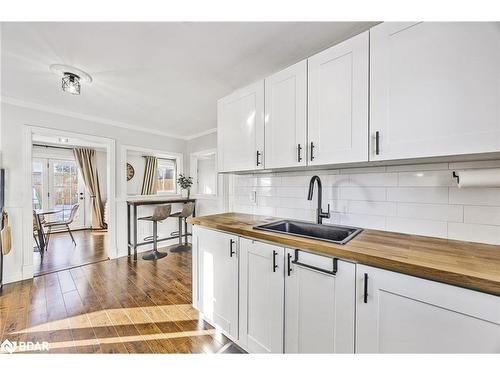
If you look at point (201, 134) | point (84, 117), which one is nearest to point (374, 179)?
point (201, 134)

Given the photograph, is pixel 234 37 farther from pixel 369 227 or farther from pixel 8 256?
pixel 8 256

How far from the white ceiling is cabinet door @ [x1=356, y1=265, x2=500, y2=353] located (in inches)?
63.3

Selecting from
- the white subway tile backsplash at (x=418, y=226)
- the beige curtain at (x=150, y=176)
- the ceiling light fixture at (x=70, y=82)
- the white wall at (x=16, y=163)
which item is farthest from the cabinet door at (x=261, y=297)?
the beige curtain at (x=150, y=176)

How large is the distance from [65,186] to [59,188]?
14 centimetres

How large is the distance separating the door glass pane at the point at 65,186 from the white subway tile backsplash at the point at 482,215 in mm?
7415

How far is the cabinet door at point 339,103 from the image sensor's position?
1.23m

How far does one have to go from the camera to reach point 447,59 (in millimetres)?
988

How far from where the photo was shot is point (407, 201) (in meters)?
1.37

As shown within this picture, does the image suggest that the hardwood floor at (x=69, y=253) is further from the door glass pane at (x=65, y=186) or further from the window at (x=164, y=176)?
the window at (x=164, y=176)

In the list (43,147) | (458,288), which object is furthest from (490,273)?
(43,147)

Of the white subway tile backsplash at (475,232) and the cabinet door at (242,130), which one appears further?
the cabinet door at (242,130)

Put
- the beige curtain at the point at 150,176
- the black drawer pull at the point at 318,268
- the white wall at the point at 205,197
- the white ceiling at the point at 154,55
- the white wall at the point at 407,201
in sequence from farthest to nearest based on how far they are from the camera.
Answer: the beige curtain at the point at 150,176 → the white wall at the point at 205,197 → the white ceiling at the point at 154,55 → the white wall at the point at 407,201 → the black drawer pull at the point at 318,268

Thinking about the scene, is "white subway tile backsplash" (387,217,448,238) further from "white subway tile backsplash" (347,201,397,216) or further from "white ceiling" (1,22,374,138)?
"white ceiling" (1,22,374,138)

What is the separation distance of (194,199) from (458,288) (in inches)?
157
